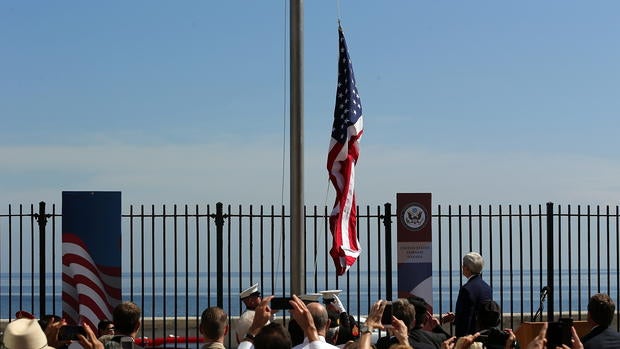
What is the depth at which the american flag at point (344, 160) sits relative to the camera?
12.7m

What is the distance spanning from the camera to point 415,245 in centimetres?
1410

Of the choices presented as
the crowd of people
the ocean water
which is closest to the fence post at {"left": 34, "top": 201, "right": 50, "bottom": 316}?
the ocean water

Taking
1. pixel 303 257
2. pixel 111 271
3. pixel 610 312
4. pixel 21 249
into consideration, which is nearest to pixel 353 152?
pixel 303 257

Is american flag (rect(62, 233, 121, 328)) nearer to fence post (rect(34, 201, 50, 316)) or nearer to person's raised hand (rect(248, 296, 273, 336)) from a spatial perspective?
fence post (rect(34, 201, 50, 316))

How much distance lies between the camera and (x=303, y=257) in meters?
11.7

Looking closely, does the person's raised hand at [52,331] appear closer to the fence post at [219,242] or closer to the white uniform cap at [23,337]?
the white uniform cap at [23,337]

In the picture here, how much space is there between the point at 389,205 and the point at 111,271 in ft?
12.1

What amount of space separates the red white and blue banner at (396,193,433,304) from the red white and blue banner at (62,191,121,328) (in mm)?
3397

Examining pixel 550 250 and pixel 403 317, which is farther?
pixel 550 250

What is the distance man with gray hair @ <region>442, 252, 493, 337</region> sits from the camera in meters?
11.2

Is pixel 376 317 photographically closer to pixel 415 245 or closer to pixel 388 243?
pixel 415 245

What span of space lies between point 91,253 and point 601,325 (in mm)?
6804

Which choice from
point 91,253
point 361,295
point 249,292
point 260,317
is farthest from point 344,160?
point 361,295

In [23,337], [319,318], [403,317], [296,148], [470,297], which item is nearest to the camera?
[23,337]
